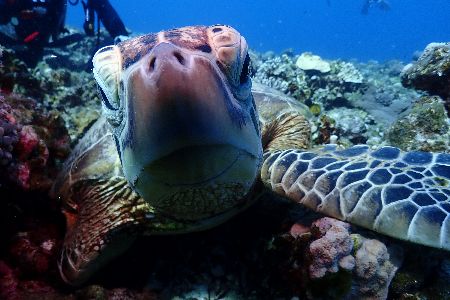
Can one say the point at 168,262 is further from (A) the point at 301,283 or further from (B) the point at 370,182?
(B) the point at 370,182

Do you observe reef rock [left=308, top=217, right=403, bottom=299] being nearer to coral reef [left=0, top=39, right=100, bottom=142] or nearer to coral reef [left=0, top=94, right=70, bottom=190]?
coral reef [left=0, top=94, right=70, bottom=190]

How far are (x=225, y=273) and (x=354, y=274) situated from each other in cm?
99

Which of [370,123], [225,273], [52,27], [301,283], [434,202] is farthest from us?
[52,27]

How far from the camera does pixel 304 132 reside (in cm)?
367

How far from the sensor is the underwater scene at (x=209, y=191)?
1305mm

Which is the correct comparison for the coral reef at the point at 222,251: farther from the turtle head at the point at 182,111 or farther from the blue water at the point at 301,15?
the blue water at the point at 301,15

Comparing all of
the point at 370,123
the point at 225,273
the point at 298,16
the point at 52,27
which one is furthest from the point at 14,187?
the point at 298,16

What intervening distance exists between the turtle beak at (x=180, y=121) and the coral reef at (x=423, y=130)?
3231 millimetres

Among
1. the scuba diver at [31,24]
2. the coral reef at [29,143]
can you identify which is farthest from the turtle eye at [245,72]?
the scuba diver at [31,24]

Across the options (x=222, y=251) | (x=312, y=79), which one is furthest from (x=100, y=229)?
(x=312, y=79)

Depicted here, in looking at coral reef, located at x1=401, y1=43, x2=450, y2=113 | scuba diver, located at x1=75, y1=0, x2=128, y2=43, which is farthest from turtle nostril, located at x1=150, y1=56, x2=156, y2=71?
scuba diver, located at x1=75, y1=0, x2=128, y2=43

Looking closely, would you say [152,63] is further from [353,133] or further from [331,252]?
[353,133]

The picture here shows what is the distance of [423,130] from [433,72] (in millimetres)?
1295

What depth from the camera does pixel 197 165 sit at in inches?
52.1
